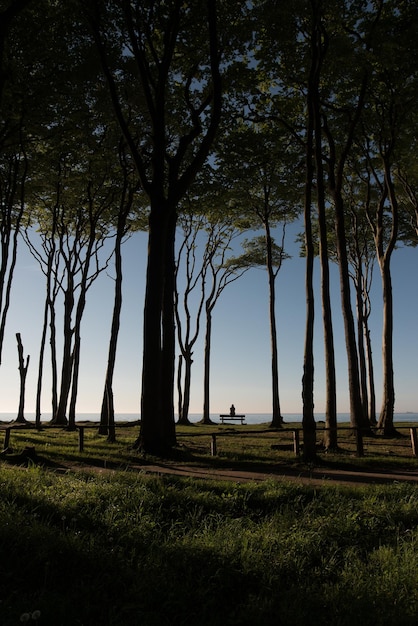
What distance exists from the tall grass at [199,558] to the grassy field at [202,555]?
0.01 metres

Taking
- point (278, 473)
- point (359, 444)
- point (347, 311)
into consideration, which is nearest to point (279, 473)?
point (278, 473)

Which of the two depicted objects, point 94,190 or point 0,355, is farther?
point 94,190

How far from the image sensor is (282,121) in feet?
51.2

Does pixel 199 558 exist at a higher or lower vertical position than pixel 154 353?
lower

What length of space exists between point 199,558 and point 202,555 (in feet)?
0.14

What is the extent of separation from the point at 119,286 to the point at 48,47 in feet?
30.1

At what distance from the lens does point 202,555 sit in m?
4.22

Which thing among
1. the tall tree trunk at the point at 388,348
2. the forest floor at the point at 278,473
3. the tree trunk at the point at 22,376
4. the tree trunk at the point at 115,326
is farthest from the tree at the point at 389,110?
the tree trunk at the point at 22,376

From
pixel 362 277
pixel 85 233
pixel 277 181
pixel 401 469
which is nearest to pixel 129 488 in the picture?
pixel 401 469

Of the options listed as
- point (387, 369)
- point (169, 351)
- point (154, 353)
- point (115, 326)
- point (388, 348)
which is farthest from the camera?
point (115, 326)

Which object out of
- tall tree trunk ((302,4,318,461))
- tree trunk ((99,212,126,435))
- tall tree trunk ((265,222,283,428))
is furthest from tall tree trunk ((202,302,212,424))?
tall tree trunk ((302,4,318,461))

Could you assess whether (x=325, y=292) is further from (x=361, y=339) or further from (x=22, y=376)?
(x=22, y=376)

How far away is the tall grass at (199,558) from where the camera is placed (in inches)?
133

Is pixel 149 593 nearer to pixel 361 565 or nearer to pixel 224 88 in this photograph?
pixel 361 565
